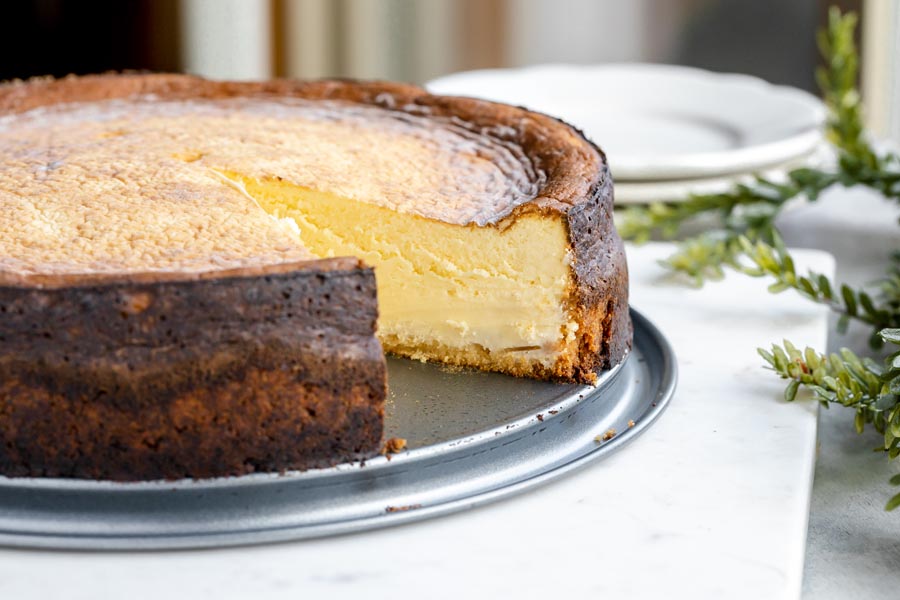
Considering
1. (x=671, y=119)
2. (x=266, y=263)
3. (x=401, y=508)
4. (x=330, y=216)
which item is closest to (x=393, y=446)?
(x=401, y=508)

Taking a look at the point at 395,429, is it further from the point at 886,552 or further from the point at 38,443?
the point at 886,552

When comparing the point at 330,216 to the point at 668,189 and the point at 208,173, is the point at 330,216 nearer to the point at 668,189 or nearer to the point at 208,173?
the point at 208,173

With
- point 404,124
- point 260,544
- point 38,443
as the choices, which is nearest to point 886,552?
point 260,544

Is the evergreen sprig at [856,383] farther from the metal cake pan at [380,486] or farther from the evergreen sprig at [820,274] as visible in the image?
the metal cake pan at [380,486]

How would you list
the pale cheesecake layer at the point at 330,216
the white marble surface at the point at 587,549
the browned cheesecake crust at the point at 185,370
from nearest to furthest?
1. the white marble surface at the point at 587,549
2. the browned cheesecake crust at the point at 185,370
3. the pale cheesecake layer at the point at 330,216

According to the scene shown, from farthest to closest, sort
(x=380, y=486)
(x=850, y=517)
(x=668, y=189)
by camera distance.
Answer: (x=668, y=189) < (x=850, y=517) < (x=380, y=486)

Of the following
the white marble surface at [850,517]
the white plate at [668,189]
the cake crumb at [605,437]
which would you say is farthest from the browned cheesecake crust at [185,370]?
the white plate at [668,189]
